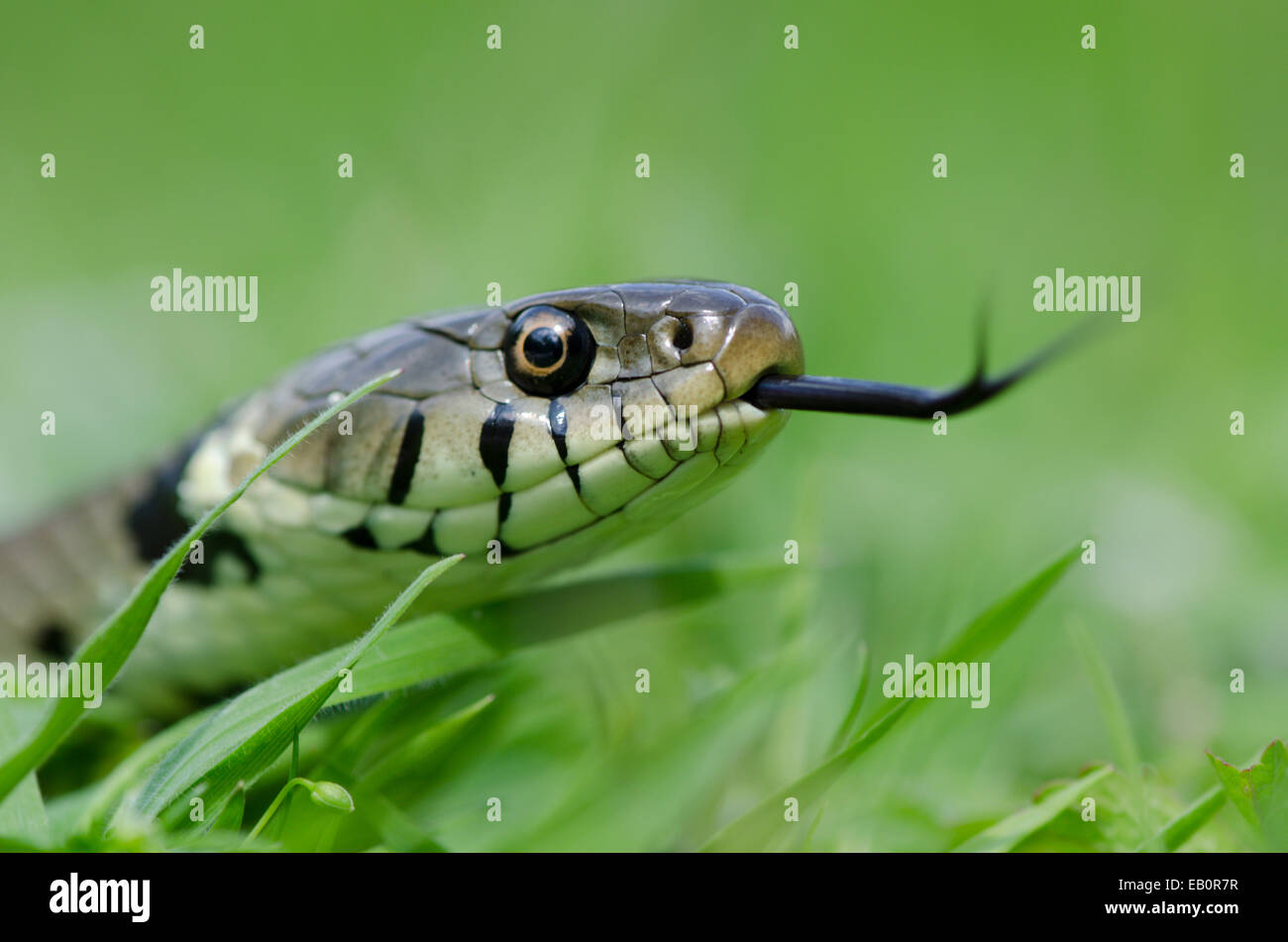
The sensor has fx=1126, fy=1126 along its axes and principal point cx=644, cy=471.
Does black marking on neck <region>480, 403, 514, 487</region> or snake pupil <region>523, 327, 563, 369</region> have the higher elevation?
snake pupil <region>523, 327, 563, 369</region>

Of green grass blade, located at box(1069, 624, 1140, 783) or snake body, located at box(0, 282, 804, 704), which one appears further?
snake body, located at box(0, 282, 804, 704)

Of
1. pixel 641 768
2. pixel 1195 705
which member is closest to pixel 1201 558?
pixel 1195 705

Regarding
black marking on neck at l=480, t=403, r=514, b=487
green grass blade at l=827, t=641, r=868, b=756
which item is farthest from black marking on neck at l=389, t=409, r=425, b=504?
green grass blade at l=827, t=641, r=868, b=756

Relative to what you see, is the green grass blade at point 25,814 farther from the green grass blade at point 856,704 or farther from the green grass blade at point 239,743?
the green grass blade at point 856,704

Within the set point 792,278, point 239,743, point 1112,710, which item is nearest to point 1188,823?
point 1112,710

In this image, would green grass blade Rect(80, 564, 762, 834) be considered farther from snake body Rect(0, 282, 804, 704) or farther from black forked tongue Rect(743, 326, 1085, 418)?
black forked tongue Rect(743, 326, 1085, 418)

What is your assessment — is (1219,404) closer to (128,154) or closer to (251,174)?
(251,174)

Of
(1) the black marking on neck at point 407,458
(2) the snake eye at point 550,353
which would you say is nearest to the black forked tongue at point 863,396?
(2) the snake eye at point 550,353
